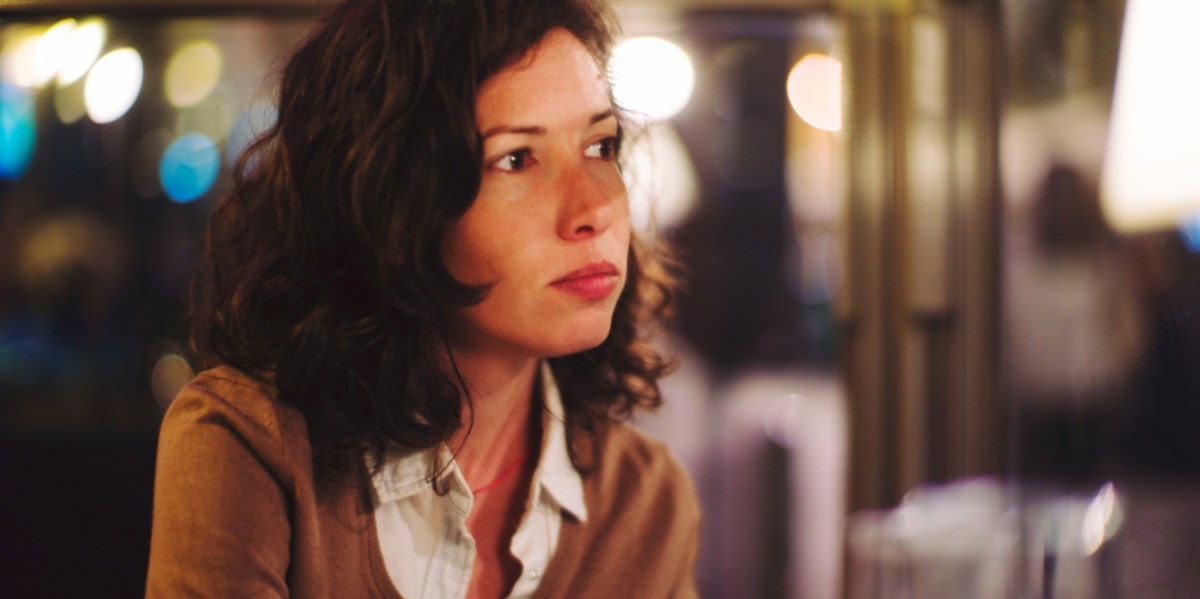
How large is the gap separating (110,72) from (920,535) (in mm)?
2561

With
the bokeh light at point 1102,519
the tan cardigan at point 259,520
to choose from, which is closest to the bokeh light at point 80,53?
the tan cardigan at point 259,520

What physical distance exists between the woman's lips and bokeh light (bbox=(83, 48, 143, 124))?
233cm

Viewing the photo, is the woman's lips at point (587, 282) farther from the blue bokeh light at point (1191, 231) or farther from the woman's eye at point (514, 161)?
the blue bokeh light at point (1191, 231)

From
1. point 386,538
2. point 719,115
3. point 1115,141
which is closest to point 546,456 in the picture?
point 386,538

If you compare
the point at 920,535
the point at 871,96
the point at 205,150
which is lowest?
the point at 920,535

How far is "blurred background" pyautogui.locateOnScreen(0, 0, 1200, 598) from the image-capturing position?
98cm

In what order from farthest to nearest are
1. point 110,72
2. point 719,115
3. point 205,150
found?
1. point 205,150
2. point 719,115
3. point 110,72

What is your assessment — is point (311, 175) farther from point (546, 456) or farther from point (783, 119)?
point (783, 119)

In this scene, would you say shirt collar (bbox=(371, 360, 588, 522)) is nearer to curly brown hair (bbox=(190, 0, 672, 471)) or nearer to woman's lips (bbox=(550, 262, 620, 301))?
curly brown hair (bbox=(190, 0, 672, 471))

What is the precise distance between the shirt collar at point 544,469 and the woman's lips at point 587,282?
Answer: 0.21m

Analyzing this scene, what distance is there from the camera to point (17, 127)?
285 centimetres

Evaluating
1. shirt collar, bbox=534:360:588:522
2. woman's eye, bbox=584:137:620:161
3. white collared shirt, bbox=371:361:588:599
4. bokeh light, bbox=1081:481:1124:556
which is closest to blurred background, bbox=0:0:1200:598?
bokeh light, bbox=1081:481:1124:556

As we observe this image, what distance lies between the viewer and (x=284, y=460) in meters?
0.79

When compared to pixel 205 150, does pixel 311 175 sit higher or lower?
lower
